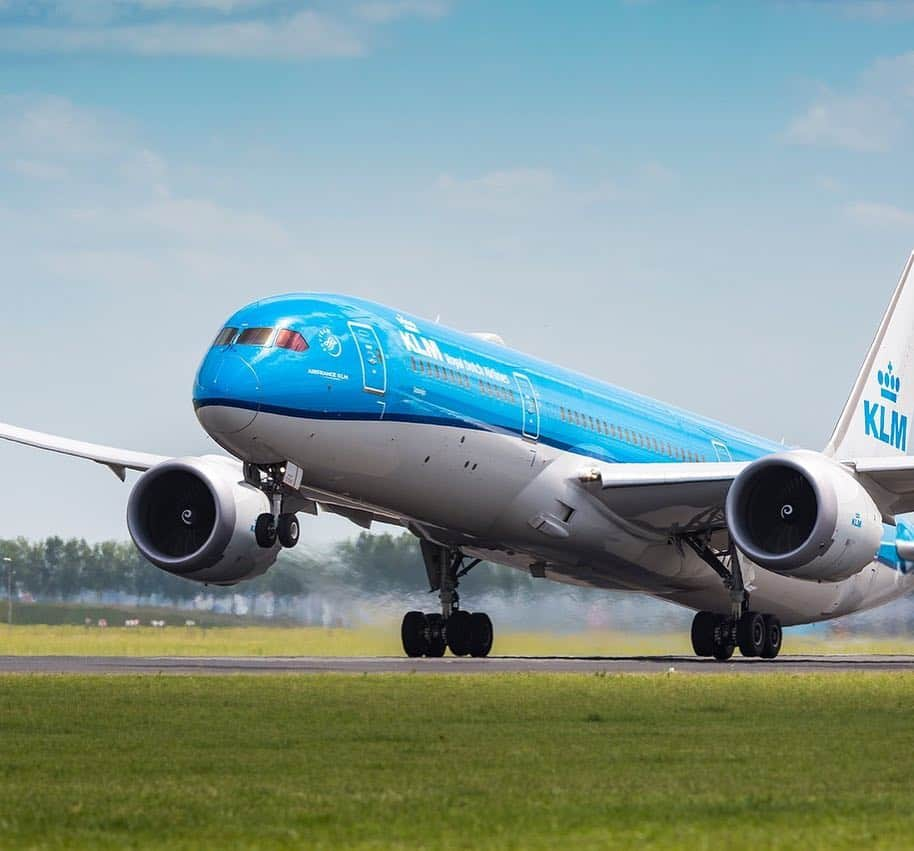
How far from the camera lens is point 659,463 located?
3494 cm

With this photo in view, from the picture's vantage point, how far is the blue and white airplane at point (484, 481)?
27094 millimetres

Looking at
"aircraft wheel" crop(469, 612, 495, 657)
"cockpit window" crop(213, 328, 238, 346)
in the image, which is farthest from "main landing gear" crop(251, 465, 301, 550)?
"aircraft wheel" crop(469, 612, 495, 657)

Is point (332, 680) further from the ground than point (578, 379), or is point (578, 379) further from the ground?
point (578, 379)

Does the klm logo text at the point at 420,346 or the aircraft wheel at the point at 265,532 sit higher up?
the klm logo text at the point at 420,346

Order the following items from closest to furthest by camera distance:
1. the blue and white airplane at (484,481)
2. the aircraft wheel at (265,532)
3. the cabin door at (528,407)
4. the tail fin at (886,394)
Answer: the aircraft wheel at (265,532), the blue and white airplane at (484,481), the cabin door at (528,407), the tail fin at (886,394)

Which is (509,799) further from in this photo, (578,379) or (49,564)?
(49,564)

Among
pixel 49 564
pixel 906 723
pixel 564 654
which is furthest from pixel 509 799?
pixel 49 564

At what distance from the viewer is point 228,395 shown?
86.3 ft

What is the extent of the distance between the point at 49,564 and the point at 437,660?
10.3 metres

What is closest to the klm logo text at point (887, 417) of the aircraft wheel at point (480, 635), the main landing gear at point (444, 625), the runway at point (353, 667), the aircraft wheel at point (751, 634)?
Answer: the aircraft wheel at point (751, 634)

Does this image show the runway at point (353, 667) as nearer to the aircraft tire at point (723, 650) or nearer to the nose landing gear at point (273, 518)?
the aircraft tire at point (723, 650)

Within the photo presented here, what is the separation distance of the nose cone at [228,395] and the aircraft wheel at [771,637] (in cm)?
1227

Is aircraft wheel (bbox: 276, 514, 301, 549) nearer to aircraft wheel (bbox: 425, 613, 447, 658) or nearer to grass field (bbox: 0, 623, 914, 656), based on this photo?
grass field (bbox: 0, 623, 914, 656)

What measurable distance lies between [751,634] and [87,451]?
13148mm
